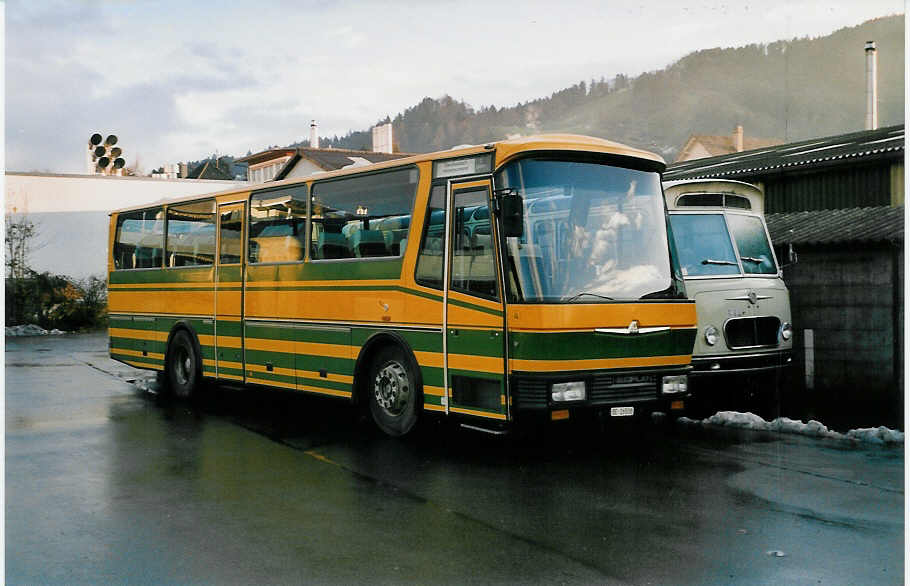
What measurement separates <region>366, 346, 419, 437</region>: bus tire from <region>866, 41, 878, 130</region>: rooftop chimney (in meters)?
Result: 27.5

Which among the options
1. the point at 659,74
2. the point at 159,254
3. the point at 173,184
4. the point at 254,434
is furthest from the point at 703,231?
the point at 659,74

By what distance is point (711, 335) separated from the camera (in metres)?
11.8

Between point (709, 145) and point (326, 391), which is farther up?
point (709, 145)

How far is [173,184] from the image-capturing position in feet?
148

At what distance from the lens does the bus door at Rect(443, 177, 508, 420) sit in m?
9.16

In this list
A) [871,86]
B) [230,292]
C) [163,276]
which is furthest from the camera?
[871,86]

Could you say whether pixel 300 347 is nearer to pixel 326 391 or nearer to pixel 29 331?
pixel 326 391

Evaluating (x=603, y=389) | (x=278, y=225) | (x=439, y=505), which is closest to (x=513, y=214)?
(x=603, y=389)

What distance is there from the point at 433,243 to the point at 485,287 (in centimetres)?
101

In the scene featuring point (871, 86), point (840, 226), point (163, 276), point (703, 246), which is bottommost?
point (163, 276)

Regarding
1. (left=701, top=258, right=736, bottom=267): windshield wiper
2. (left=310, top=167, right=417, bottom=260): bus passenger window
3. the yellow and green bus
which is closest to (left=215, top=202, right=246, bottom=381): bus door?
the yellow and green bus

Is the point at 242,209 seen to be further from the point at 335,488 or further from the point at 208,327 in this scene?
the point at 335,488

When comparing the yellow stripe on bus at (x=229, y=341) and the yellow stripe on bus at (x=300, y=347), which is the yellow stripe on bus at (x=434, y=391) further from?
the yellow stripe on bus at (x=229, y=341)

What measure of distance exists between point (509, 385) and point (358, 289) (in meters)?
2.74
